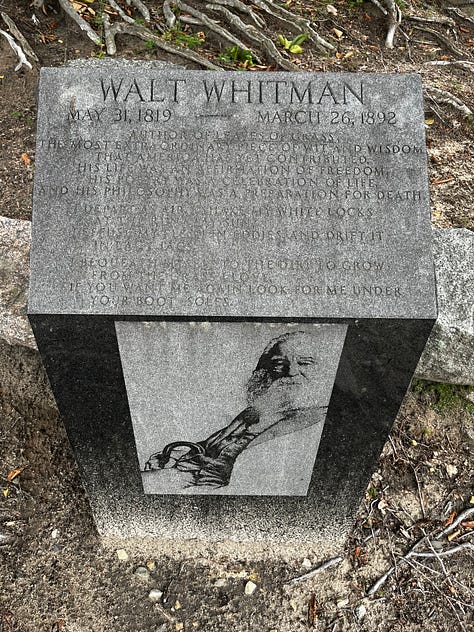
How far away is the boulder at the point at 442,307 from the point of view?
3.83 m

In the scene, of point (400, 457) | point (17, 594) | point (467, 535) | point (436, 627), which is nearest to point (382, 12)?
point (400, 457)

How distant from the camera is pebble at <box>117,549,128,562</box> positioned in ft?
11.6

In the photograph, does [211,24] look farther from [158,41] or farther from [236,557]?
[236,557]

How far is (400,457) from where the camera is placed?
4.01 metres

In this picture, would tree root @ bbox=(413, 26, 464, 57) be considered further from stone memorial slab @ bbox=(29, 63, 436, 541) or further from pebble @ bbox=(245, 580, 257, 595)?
pebble @ bbox=(245, 580, 257, 595)

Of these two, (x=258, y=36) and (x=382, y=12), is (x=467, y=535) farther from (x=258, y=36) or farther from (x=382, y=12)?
(x=382, y=12)

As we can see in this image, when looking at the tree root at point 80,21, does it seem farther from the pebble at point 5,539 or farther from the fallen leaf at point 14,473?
the pebble at point 5,539

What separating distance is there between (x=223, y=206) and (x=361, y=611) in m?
2.44

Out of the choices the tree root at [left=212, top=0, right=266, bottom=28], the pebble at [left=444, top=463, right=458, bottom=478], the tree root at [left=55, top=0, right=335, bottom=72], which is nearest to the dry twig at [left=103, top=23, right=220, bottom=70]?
the tree root at [left=55, top=0, right=335, bottom=72]

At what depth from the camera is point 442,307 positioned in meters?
3.88

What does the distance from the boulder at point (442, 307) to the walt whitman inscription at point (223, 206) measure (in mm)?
1591

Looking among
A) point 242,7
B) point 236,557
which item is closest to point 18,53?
point 242,7

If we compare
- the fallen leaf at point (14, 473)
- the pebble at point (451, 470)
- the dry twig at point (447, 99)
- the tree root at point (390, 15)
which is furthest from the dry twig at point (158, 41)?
the pebble at point (451, 470)

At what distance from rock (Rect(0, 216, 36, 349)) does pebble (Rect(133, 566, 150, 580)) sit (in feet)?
5.06
